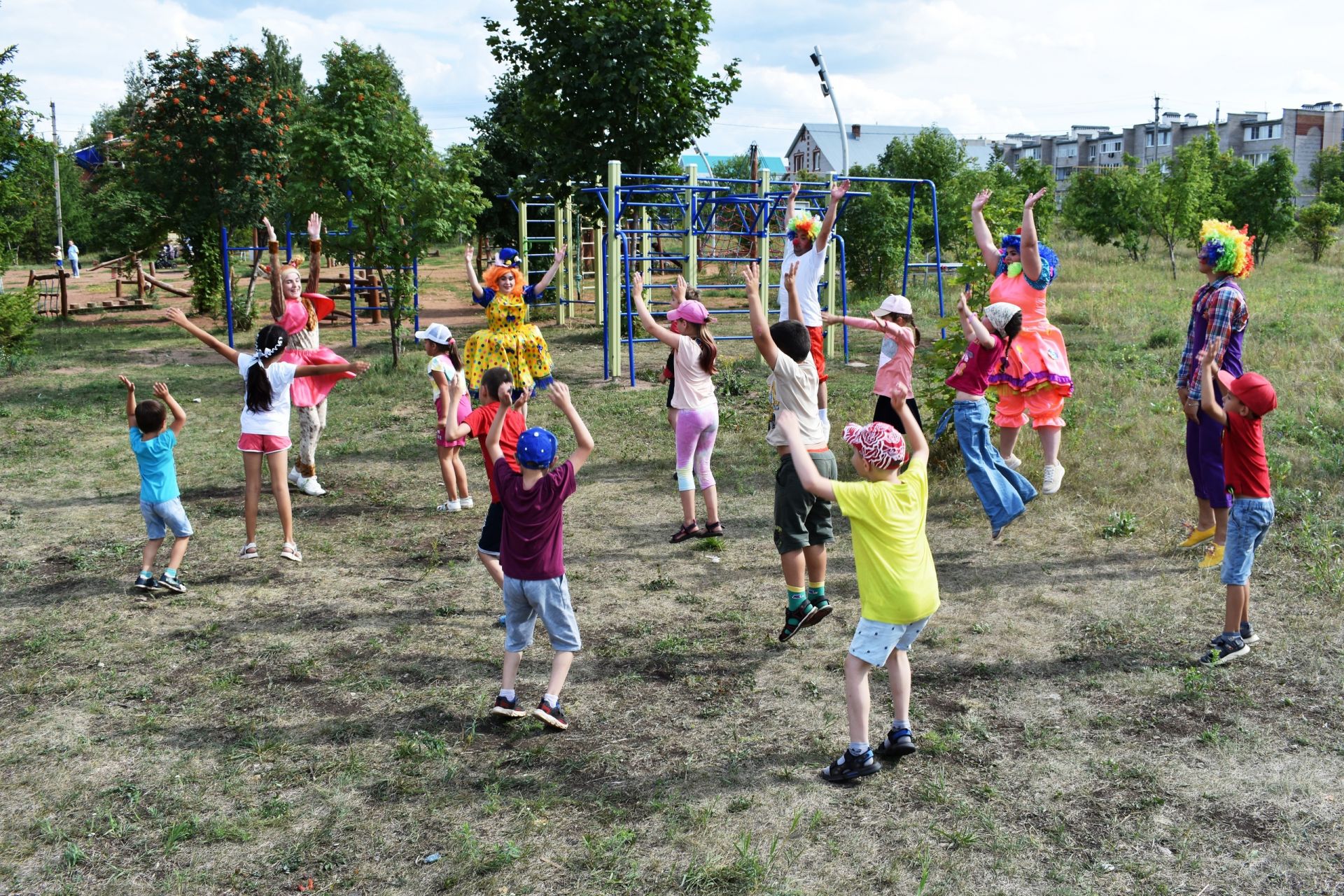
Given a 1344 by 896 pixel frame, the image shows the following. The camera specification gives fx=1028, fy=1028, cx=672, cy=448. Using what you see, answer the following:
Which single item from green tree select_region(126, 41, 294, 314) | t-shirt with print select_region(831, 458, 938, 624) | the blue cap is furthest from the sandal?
green tree select_region(126, 41, 294, 314)

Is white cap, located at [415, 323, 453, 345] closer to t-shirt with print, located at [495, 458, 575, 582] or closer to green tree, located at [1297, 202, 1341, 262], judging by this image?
t-shirt with print, located at [495, 458, 575, 582]

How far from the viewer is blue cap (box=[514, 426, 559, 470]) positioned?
446cm

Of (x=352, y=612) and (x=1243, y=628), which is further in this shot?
(x=352, y=612)

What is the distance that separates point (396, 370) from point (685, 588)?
30.1ft

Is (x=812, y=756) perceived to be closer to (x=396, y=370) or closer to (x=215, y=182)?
(x=396, y=370)

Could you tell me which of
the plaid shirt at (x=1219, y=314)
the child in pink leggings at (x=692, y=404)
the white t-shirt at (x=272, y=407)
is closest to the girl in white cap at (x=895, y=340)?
the child in pink leggings at (x=692, y=404)

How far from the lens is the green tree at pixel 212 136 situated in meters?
17.7

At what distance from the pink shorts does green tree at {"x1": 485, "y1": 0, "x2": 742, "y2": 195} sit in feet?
30.0

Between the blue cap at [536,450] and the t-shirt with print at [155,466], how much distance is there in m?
2.98

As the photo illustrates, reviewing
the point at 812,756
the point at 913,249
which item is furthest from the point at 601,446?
the point at 913,249

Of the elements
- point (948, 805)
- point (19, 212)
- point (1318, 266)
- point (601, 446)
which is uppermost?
point (19, 212)

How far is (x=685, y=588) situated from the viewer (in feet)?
21.5

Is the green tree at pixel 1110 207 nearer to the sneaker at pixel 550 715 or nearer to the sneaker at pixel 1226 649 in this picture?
the sneaker at pixel 1226 649

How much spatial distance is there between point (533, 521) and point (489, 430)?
3.19ft
